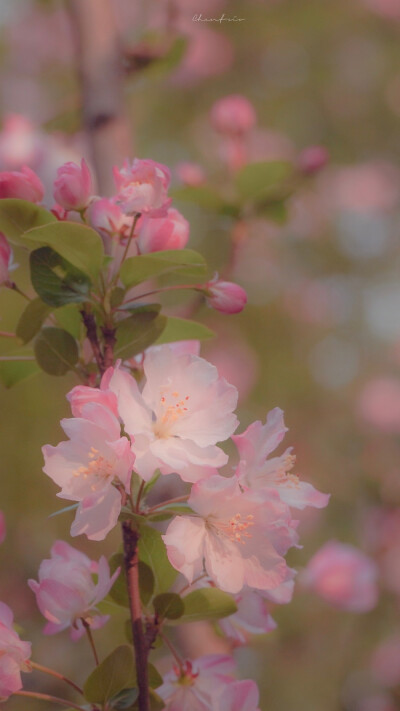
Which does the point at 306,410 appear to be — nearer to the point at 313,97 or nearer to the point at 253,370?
the point at 253,370

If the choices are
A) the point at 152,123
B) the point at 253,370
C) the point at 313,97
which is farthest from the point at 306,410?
the point at 313,97

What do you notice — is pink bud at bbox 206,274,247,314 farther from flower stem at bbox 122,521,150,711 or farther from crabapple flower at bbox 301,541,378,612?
crabapple flower at bbox 301,541,378,612

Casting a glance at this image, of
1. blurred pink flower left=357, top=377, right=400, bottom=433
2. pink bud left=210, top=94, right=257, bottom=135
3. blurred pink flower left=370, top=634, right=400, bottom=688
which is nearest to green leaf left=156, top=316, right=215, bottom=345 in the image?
pink bud left=210, top=94, right=257, bottom=135

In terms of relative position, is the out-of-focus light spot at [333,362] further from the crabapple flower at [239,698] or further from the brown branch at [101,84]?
the crabapple flower at [239,698]

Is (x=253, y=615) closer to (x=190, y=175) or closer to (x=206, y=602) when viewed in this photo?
(x=206, y=602)

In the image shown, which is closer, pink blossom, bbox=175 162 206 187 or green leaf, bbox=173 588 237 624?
green leaf, bbox=173 588 237 624

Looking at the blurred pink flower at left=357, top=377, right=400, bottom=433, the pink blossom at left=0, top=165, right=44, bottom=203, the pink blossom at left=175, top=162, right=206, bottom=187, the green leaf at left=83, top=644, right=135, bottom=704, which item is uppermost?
the pink blossom at left=0, top=165, right=44, bottom=203

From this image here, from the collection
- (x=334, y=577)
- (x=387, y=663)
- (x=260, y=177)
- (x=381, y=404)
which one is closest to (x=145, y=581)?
(x=334, y=577)
